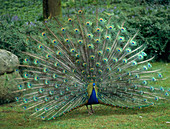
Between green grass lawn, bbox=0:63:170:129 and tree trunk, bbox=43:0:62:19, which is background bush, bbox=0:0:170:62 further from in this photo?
green grass lawn, bbox=0:63:170:129

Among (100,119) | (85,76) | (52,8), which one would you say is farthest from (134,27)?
(100,119)

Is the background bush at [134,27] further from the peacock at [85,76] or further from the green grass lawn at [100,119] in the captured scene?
the green grass lawn at [100,119]

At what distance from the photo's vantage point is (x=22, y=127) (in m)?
6.02

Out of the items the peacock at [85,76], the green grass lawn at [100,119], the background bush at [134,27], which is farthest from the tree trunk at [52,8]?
the green grass lawn at [100,119]

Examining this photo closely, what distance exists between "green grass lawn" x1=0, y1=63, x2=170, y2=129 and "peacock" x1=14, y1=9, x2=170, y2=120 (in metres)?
0.23

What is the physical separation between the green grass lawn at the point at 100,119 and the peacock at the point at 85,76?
23cm

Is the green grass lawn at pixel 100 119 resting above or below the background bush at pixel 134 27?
below

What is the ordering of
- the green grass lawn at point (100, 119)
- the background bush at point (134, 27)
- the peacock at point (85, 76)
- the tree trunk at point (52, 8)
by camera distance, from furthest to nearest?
the tree trunk at point (52, 8) < the background bush at point (134, 27) < the peacock at point (85, 76) < the green grass lawn at point (100, 119)

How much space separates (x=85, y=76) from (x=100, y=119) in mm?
1015

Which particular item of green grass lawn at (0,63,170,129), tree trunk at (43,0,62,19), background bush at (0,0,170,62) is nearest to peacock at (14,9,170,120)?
green grass lawn at (0,63,170,129)

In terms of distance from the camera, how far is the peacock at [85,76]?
642cm

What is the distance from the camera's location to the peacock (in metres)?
6.42

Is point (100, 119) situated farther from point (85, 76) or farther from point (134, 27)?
point (134, 27)

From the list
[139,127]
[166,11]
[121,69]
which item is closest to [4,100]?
[121,69]
